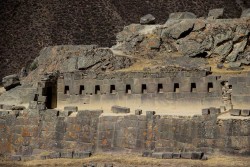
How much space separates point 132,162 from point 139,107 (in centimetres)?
456

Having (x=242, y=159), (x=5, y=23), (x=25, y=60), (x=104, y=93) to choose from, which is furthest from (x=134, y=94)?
(x=5, y=23)

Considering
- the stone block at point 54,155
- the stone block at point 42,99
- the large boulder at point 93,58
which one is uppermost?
the large boulder at point 93,58

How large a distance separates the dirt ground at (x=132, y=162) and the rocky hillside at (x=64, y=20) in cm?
4658

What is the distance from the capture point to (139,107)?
24562 mm

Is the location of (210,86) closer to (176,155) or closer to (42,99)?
(176,155)

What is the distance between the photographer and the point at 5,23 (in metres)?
77.8

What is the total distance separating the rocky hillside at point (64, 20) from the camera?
74.3 meters

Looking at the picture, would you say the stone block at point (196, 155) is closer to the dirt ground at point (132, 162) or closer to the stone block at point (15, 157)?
the dirt ground at point (132, 162)

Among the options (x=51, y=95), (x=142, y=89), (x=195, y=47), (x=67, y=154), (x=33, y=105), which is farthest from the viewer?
(x=195, y=47)

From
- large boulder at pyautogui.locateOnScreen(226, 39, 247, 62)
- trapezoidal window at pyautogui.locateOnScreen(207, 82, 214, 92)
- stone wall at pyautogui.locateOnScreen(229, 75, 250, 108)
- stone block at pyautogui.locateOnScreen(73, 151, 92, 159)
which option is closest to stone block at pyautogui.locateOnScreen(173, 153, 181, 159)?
stone wall at pyautogui.locateOnScreen(229, 75, 250, 108)

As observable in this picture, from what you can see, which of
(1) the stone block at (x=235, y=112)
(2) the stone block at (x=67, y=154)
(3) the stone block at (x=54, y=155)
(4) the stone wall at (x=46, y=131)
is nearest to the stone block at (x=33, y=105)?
(4) the stone wall at (x=46, y=131)

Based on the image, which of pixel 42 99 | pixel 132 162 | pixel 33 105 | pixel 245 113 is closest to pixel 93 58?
pixel 42 99

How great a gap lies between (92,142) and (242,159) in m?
6.41

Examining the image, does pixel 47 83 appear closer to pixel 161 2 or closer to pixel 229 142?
pixel 229 142
